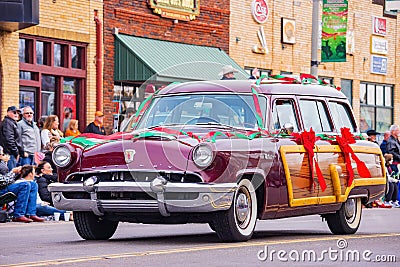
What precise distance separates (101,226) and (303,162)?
250cm

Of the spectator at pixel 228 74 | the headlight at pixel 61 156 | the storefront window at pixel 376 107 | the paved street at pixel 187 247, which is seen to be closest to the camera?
the paved street at pixel 187 247

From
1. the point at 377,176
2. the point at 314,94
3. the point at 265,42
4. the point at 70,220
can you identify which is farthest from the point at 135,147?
the point at 265,42

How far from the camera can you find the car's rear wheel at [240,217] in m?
11.4

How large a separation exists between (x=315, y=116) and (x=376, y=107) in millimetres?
27728

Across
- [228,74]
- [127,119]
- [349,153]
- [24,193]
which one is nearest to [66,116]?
[24,193]

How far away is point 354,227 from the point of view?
14039mm

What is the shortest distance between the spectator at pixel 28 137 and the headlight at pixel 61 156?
839 cm

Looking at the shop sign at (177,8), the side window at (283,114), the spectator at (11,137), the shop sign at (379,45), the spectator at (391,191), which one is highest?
the shop sign at (177,8)

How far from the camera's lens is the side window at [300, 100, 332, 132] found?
44.0ft

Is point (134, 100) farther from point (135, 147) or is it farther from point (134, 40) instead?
point (134, 40)

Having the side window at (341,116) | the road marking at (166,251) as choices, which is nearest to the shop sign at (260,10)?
the side window at (341,116)

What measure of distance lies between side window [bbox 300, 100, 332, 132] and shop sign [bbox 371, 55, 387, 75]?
27.1 metres

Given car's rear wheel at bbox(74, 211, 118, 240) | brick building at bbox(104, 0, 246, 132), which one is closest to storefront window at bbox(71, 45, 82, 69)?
brick building at bbox(104, 0, 246, 132)

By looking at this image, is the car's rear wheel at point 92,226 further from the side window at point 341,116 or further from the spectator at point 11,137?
the spectator at point 11,137
